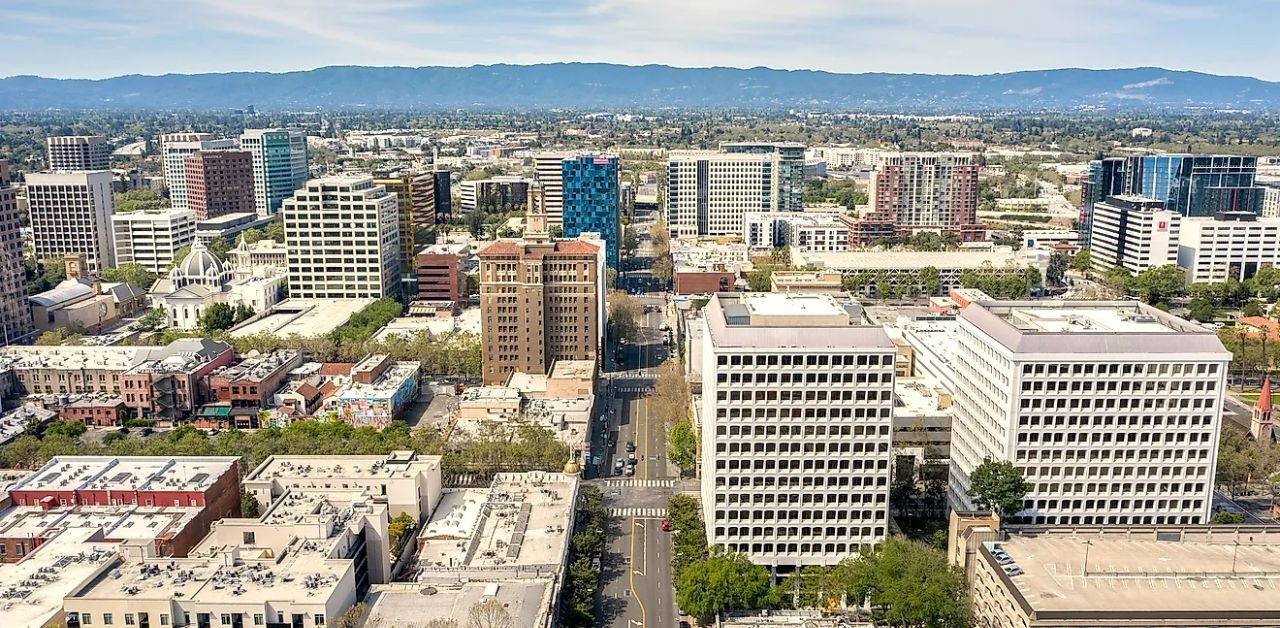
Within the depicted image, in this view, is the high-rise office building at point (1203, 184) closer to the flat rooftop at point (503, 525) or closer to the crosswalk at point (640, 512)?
the crosswalk at point (640, 512)

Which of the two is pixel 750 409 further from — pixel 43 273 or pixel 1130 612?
pixel 43 273

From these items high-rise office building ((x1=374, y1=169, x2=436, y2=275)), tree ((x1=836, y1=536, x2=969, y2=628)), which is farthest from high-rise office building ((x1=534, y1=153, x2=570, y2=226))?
tree ((x1=836, y1=536, x2=969, y2=628))

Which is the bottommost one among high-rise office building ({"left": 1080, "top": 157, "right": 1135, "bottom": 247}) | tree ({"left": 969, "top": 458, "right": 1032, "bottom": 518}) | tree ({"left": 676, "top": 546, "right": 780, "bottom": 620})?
tree ({"left": 676, "top": 546, "right": 780, "bottom": 620})

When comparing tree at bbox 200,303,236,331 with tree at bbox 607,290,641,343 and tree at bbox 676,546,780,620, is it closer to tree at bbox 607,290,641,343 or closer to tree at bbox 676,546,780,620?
tree at bbox 607,290,641,343

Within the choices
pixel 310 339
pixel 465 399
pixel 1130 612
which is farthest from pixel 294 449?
pixel 1130 612

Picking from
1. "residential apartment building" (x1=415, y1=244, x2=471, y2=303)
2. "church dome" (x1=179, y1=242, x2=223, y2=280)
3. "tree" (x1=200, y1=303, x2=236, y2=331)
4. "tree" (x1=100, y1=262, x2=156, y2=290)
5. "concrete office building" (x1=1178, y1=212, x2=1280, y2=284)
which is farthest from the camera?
"tree" (x1=100, y1=262, x2=156, y2=290)

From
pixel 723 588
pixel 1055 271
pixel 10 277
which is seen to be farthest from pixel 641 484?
pixel 1055 271
